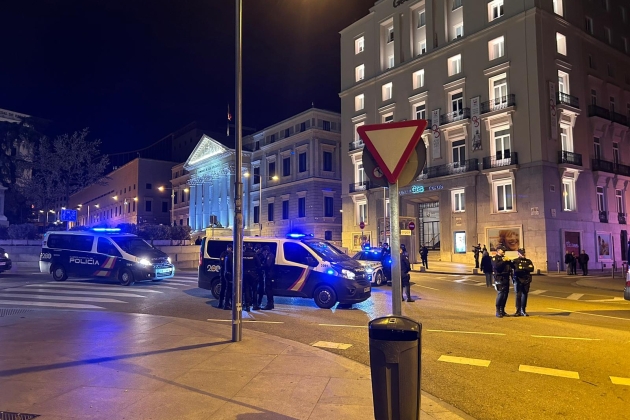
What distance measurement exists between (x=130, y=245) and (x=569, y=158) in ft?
103

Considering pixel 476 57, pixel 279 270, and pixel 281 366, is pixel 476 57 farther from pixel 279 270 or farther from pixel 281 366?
pixel 281 366

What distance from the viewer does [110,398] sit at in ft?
16.5

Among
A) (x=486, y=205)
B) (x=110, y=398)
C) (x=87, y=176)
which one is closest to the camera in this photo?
(x=110, y=398)

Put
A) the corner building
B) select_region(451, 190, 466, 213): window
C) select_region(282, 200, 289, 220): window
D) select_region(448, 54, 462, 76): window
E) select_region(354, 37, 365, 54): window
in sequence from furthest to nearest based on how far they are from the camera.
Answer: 1. select_region(282, 200, 289, 220): window
2. select_region(354, 37, 365, 54): window
3. select_region(448, 54, 462, 76): window
4. select_region(451, 190, 466, 213): window
5. the corner building

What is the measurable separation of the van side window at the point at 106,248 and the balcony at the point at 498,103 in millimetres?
29306

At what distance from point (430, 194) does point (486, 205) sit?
18.6 ft

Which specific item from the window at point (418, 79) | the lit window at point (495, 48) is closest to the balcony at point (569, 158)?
the lit window at point (495, 48)

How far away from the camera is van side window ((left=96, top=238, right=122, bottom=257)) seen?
18000 millimetres

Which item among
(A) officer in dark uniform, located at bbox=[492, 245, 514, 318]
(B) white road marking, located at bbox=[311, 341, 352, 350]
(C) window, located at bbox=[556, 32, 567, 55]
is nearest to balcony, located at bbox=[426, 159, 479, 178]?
(C) window, located at bbox=[556, 32, 567, 55]

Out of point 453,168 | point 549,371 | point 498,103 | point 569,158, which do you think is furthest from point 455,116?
point 549,371

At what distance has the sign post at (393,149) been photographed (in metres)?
3.89

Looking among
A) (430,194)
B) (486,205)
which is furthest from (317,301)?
(430,194)

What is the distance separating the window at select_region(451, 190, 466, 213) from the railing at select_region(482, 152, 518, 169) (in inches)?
131

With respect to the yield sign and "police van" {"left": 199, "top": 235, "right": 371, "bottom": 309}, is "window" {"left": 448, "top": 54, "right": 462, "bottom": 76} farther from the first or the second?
the yield sign
